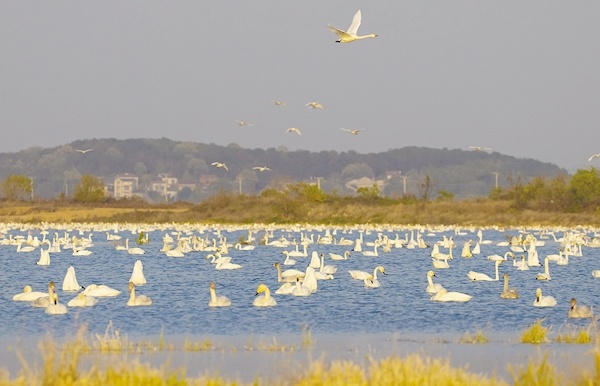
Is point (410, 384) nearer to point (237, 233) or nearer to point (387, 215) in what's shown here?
point (237, 233)

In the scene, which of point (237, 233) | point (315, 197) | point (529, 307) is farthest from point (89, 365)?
point (315, 197)

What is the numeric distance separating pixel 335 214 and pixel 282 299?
51.4 m

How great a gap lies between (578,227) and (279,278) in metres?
39.2

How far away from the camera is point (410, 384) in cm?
996

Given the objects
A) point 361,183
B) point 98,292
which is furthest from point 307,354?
point 361,183

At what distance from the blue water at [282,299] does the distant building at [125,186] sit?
5175 inches

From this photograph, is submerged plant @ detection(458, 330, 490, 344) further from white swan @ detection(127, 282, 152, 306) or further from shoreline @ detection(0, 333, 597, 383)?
white swan @ detection(127, 282, 152, 306)

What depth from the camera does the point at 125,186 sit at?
6949 inches

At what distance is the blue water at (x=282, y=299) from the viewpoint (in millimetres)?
18562

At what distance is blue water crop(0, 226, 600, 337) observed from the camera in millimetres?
18562

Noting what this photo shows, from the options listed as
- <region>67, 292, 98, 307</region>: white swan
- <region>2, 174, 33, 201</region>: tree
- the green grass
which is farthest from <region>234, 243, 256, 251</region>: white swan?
<region>2, 174, 33, 201</region>: tree

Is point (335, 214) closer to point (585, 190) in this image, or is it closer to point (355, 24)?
point (585, 190)

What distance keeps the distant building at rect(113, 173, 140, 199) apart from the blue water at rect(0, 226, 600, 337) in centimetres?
13144

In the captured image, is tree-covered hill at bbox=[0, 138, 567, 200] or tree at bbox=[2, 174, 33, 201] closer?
tree at bbox=[2, 174, 33, 201]
